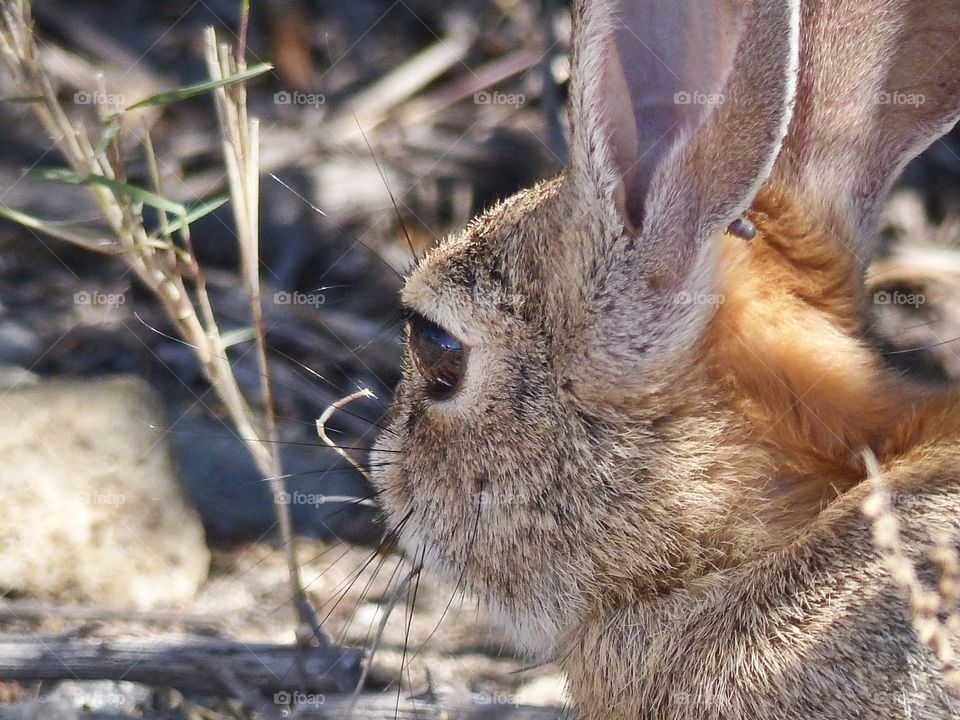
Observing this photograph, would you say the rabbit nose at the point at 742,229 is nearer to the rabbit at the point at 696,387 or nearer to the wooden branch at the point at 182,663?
the rabbit at the point at 696,387

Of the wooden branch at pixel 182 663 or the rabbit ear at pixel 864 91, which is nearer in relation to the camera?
the rabbit ear at pixel 864 91

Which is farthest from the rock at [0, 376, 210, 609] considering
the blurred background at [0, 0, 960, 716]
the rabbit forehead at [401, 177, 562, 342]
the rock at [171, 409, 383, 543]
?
the rabbit forehead at [401, 177, 562, 342]

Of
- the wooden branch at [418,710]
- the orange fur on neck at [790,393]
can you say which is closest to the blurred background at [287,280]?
the wooden branch at [418,710]

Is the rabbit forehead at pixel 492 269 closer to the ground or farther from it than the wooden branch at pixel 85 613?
farther from it

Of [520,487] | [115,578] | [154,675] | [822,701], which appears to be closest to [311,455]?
[115,578]

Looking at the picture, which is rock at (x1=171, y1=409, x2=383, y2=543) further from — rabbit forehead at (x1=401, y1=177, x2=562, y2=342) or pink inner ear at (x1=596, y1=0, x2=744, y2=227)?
pink inner ear at (x1=596, y1=0, x2=744, y2=227)

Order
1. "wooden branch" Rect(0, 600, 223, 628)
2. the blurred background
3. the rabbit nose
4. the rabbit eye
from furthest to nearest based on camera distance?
the blurred background, "wooden branch" Rect(0, 600, 223, 628), the rabbit eye, the rabbit nose

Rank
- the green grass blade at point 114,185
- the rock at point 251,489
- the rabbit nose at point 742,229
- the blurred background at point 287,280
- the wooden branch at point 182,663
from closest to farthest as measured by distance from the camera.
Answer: the rabbit nose at point 742,229 < the green grass blade at point 114,185 < the wooden branch at point 182,663 < the blurred background at point 287,280 < the rock at point 251,489
